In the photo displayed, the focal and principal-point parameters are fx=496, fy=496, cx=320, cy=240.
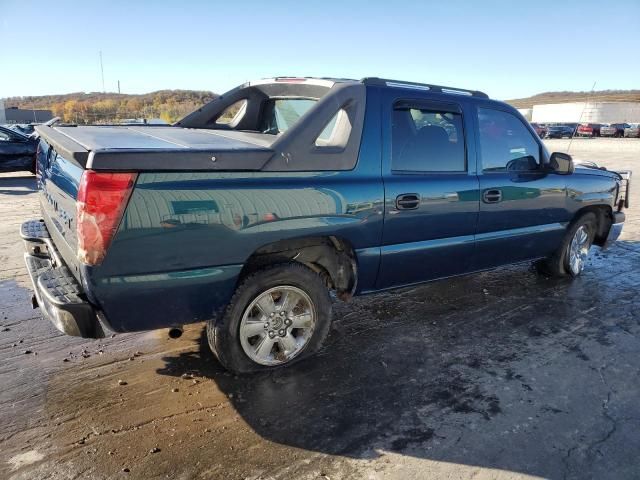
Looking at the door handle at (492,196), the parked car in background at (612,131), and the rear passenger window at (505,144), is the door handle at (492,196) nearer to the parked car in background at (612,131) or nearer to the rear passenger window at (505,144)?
the rear passenger window at (505,144)

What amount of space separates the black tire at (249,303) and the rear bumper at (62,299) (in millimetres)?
706

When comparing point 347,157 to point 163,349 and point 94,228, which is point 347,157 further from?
point 163,349

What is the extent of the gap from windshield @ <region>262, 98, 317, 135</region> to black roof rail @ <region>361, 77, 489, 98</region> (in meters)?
0.64

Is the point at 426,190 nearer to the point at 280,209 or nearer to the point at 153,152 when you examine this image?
the point at 280,209

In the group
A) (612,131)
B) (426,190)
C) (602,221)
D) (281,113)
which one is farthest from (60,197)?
(612,131)

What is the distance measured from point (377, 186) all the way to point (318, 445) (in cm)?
175

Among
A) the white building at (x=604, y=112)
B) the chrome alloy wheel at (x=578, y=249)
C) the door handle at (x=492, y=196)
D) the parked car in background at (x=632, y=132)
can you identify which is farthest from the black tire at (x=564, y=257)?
the white building at (x=604, y=112)

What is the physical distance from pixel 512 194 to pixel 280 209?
2.41m

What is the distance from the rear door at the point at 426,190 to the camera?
364cm

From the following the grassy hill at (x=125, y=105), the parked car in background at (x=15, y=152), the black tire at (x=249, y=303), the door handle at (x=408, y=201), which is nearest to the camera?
the black tire at (x=249, y=303)

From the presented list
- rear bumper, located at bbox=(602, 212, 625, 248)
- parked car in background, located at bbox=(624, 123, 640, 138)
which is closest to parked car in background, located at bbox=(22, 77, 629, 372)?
rear bumper, located at bbox=(602, 212, 625, 248)

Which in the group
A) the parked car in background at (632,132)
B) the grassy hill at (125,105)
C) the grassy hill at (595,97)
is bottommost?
the parked car in background at (632,132)

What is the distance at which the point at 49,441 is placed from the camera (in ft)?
8.71

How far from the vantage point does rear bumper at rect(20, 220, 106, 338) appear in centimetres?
269
